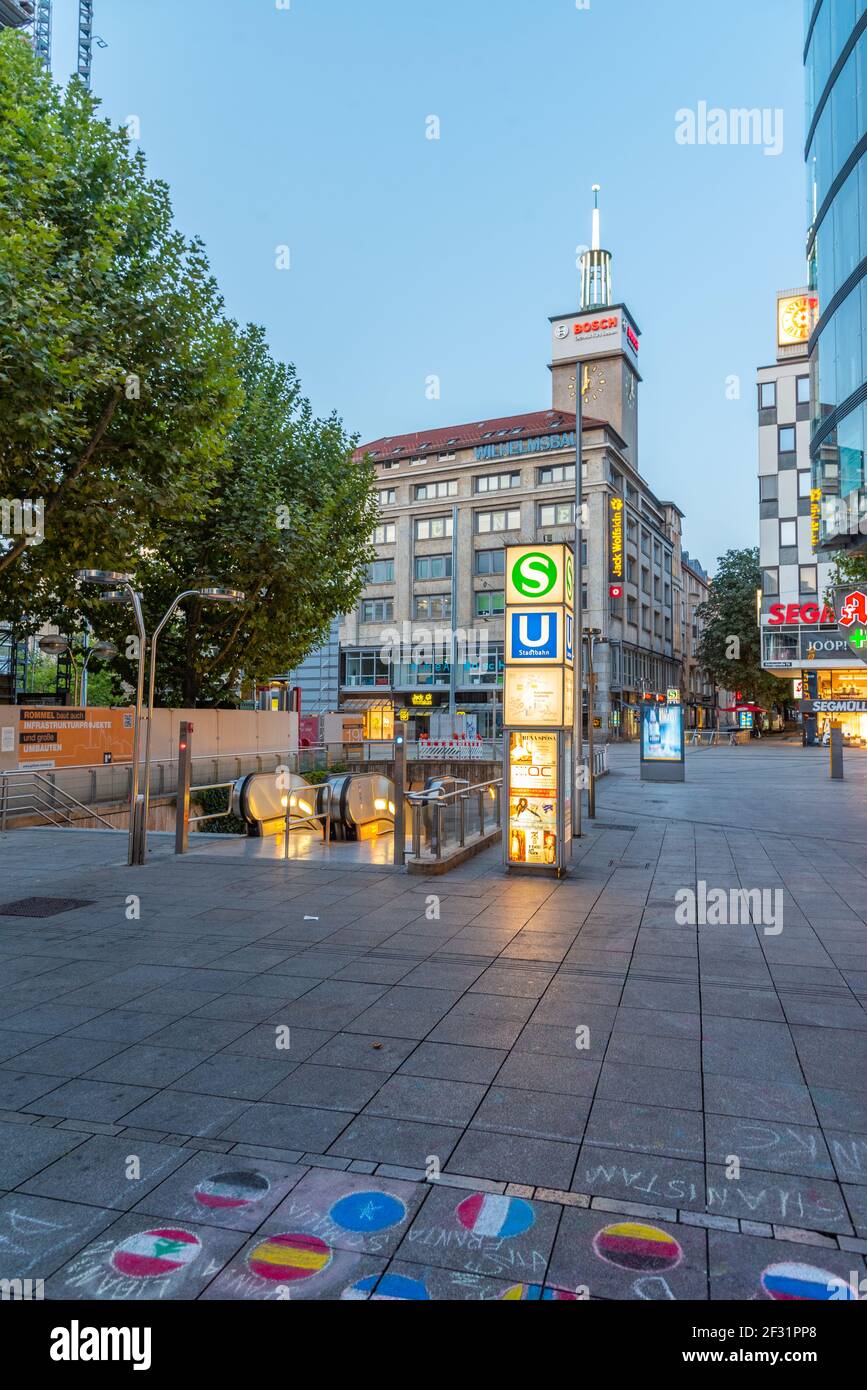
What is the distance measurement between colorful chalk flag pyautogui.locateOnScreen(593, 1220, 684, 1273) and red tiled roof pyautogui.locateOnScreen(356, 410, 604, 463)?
61937 millimetres

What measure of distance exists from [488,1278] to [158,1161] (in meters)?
1.61

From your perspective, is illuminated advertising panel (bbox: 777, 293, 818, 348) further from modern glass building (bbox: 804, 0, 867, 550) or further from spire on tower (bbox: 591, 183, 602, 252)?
spire on tower (bbox: 591, 183, 602, 252)

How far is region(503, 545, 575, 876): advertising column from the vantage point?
1114 cm

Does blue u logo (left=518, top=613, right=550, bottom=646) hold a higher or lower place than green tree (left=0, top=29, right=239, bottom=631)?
lower

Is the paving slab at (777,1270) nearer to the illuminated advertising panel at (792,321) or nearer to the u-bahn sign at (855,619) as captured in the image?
the u-bahn sign at (855,619)

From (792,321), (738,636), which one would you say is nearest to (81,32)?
(792,321)

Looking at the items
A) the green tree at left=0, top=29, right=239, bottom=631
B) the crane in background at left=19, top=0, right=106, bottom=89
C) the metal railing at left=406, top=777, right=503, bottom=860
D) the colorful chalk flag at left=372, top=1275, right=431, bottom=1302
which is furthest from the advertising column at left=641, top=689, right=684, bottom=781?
the crane in background at left=19, top=0, right=106, bottom=89

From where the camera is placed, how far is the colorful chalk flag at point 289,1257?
9.71 ft

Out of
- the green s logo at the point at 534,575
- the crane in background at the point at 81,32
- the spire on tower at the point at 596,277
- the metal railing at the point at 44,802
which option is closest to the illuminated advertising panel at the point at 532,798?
the green s logo at the point at 534,575

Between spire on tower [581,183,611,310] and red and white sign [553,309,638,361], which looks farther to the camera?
spire on tower [581,183,611,310]

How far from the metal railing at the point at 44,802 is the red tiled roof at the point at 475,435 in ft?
164
